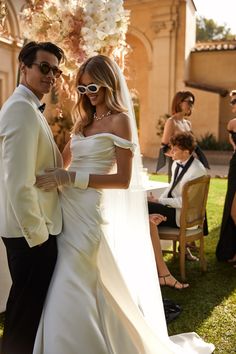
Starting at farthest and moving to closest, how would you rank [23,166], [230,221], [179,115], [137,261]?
[179,115], [230,221], [137,261], [23,166]

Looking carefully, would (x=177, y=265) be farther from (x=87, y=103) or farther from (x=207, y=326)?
(x=87, y=103)

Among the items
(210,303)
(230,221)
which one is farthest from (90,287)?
(230,221)

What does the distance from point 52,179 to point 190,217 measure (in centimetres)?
251

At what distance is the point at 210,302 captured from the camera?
3.83 m

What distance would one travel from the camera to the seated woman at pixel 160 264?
4.16 metres

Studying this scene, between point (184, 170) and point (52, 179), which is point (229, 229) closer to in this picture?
point (184, 170)

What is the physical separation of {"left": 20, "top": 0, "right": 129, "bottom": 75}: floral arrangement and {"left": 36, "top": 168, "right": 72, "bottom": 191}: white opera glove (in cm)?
135

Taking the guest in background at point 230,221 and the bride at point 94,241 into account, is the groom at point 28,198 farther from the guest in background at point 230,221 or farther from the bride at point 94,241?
the guest in background at point 230,221

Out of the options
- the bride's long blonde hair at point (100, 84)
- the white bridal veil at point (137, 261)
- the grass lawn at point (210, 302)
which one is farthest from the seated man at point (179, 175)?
the bride's long blonde hair at point (100, 84)

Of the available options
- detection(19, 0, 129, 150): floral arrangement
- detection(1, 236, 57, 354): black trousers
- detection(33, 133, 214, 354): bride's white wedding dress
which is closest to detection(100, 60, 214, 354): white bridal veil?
detection(33, 133, 214, 354): bride's white wedding dress

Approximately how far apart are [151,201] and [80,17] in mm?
2154

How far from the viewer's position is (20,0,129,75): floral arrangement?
3186 mm

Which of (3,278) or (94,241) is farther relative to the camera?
(3,278)

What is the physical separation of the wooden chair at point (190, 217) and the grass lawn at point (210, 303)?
0.24 metres
